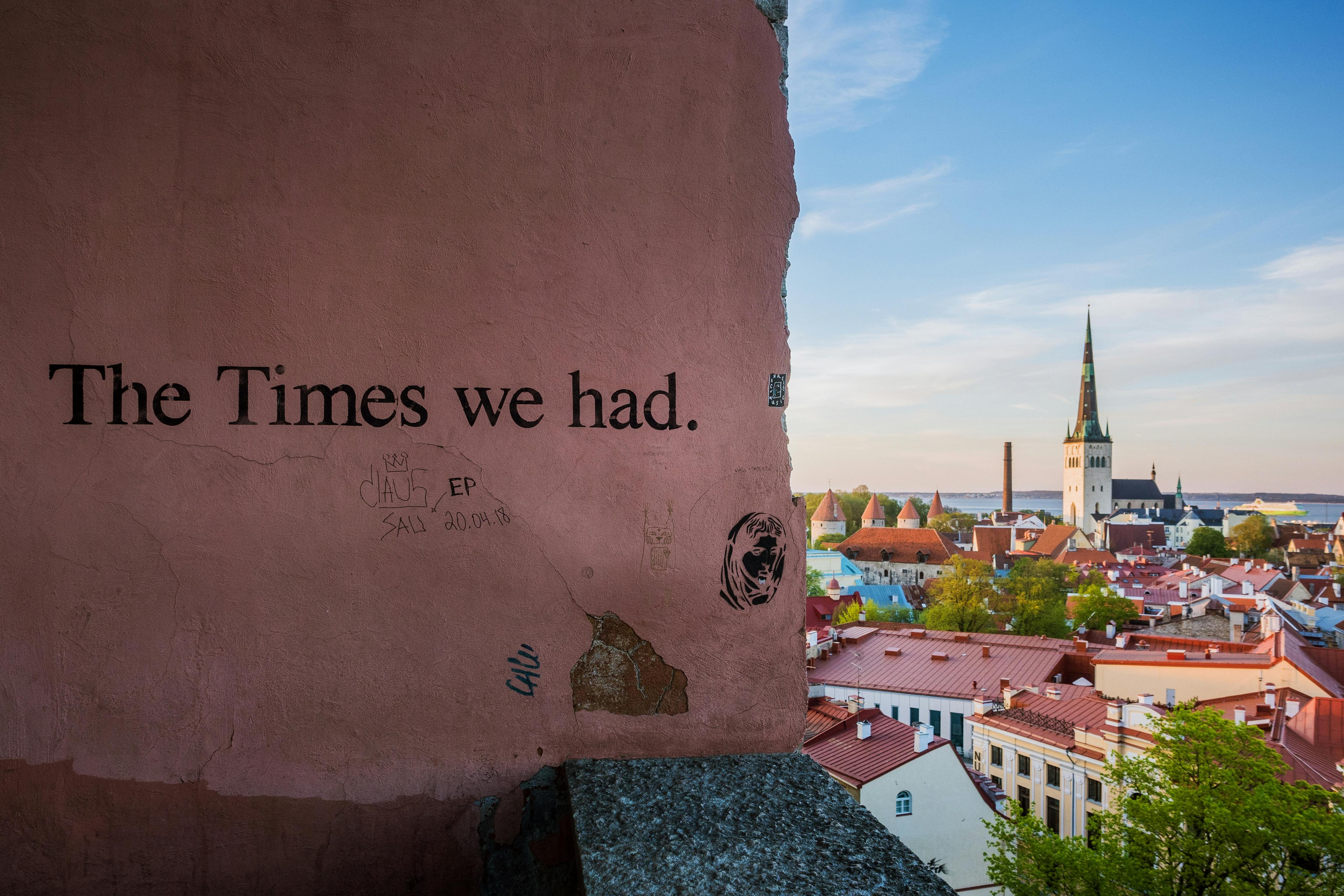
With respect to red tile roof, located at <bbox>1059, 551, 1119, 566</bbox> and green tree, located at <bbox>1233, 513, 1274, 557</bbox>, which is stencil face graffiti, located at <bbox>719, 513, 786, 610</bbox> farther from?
green tree, located at <bbox>1233, 513, 1274, 557</bbox>

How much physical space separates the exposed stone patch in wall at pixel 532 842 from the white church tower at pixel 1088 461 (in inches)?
3802

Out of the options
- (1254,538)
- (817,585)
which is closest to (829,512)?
(817,585)

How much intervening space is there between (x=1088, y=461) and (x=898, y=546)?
40.8 meters

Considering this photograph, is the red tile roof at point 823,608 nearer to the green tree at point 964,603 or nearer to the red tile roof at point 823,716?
the green tree at point 964,603

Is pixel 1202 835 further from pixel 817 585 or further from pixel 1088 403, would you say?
pixel 1088 403

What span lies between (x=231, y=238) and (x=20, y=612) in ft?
3.36

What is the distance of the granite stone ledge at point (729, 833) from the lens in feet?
4.32

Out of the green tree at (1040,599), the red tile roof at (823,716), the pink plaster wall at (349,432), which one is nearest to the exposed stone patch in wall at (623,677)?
the pink plaster wall at (349,432)

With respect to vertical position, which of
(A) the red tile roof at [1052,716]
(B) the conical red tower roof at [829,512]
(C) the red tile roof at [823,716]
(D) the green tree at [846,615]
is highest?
(B) the conical red tower roof at [829,512]

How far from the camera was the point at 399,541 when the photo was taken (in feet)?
6.13

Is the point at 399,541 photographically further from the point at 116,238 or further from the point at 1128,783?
the point at 1128,783

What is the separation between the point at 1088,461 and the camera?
86938 millimetres

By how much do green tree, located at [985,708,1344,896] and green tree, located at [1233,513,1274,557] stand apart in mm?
66474

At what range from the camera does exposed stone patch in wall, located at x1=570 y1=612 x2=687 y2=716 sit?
6.28 ft
